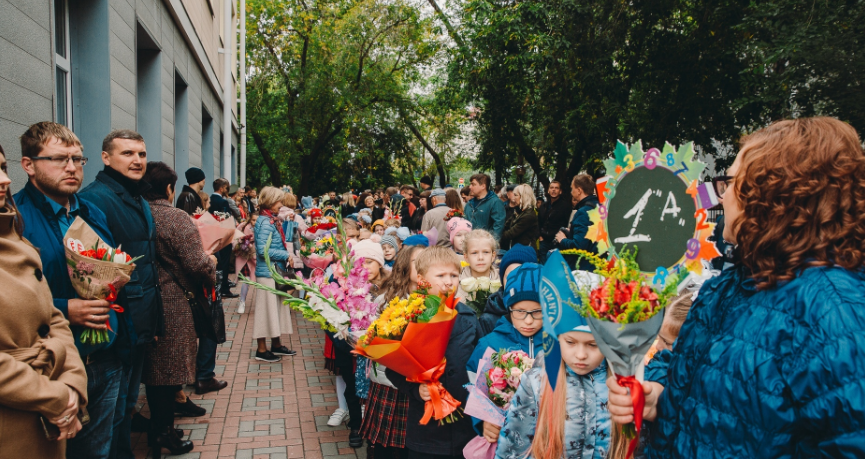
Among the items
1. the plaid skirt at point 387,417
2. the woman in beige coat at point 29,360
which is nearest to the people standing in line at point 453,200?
the plaid skirt at point 387,417

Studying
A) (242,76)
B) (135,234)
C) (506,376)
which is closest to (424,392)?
(506,376)

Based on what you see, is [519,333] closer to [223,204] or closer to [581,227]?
[581,227]

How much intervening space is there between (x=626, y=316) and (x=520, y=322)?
142 cm

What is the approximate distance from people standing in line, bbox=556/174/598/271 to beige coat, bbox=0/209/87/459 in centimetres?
517

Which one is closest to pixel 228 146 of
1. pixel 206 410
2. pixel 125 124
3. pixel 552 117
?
pixel 552 117

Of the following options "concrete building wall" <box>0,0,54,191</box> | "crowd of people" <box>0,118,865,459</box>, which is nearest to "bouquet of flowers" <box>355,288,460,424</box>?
"crowd of people" <box>0,118,865,459</box>

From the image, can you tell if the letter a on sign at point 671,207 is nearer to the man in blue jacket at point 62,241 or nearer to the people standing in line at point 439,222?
the man in blue jacket at point 62,241

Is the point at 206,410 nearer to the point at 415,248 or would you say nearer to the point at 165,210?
the point at 165,210

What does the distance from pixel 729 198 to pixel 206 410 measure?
4.82 metres

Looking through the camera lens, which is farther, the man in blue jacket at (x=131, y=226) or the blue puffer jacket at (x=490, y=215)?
the blue puffer jacket at (x=490, y=215)

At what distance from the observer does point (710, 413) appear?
61.5 inches

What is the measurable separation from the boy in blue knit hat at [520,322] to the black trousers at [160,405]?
2.39 metres

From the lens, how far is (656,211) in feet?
8.32

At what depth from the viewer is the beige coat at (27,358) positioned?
2.10 meters
